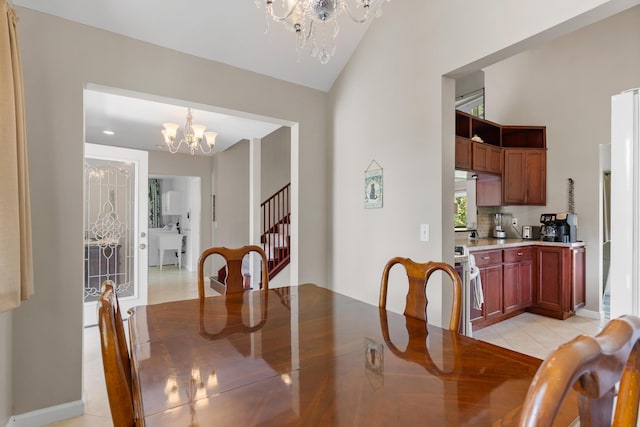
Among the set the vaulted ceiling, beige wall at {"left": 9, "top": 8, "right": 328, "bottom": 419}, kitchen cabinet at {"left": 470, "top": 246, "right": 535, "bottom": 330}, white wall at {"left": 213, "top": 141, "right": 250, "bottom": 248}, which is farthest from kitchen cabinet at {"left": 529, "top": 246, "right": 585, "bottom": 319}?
white wall at {"left": 213, "top": 141, "right": 250, "bottom": 248}

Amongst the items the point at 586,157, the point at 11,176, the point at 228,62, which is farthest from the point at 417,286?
the point at 586,157

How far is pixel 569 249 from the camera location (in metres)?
3.98

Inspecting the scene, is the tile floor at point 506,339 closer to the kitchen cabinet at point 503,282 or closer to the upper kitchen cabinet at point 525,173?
the kitchen cabinet at point 503,282

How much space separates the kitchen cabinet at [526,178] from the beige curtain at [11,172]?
4.85 m

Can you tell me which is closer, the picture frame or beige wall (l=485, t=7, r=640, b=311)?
the picture frame

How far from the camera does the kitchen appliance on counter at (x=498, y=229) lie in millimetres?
4812

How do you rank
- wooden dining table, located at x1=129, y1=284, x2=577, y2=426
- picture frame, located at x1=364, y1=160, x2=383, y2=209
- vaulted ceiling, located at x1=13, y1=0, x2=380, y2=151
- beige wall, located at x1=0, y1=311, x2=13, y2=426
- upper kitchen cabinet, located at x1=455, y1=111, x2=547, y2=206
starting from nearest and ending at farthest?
wooden dining table, located at x1=129, y1=284, x2=577, y2=426, beige wall, located at x1=0, y1=311, x2=13, y2=426, vaulted ceiling, located at x1=13, y1=0, x2=380, y2=151, picture frame, located at x1=364, y1=160, x2=383, y2=209, upper kitchen cabinet, located at x1=455, y1=111, x2=547, y2=206

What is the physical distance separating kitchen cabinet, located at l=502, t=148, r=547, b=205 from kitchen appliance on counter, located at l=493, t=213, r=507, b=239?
0.51 meters

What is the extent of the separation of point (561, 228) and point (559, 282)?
69cm

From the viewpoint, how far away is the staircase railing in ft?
16.1

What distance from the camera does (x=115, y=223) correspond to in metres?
3.70

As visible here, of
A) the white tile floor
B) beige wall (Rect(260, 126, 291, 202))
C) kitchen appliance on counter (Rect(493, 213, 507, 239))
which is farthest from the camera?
beige wall (Rect(260, 126, 291, 202))

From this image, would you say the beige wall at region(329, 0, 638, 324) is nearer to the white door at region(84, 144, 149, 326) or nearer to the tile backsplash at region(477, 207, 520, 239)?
the white door at region(84, 144, 149, 326)

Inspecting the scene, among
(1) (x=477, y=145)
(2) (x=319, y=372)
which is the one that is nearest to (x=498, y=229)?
(1) (x=477, y=145)
